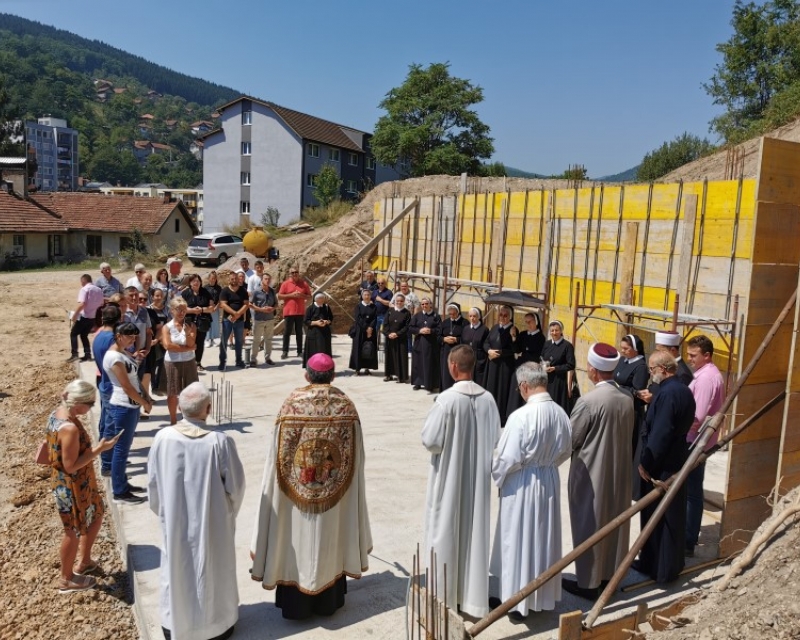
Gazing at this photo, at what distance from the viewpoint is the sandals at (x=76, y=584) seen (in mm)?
5246

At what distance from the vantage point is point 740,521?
18.5ft

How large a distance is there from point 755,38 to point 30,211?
36516 millimetres

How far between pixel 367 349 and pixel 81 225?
2933cm

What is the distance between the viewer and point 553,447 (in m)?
4.64

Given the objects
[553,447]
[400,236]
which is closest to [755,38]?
[400,236]

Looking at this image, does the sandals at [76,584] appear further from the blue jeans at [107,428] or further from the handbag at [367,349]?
the handbag at [367,349]

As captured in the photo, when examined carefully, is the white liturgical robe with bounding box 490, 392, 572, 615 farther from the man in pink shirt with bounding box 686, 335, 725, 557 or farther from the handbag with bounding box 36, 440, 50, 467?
the handbag with bounding box 36, 440, 50, 467

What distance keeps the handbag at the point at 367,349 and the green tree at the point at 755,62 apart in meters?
24.6

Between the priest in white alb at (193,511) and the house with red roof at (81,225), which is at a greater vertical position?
the house with red roof at (81,225)

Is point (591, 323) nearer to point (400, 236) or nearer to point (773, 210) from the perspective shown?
point (773, 210)

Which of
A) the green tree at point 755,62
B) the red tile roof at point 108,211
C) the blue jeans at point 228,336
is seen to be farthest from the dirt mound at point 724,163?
the red tile roof at point 108,211

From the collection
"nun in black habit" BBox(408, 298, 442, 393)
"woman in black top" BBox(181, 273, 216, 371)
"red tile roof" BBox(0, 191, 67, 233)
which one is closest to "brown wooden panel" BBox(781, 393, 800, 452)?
"nun in black habit" BBox(408, 298, 442, 393)

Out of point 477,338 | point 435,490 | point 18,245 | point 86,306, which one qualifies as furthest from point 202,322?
point 18,245

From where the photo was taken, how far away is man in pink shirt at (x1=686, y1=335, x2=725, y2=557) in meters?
5.77
